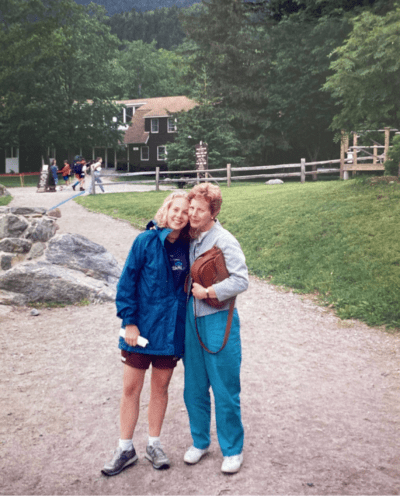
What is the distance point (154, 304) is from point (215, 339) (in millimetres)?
448

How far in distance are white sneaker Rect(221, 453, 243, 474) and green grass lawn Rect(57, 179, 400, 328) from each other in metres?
4.01

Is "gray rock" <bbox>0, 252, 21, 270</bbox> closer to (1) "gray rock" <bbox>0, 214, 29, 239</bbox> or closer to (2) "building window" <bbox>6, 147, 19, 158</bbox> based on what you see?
(1) "gray rock" <bbox>0, 214, 29, 239</bbox>

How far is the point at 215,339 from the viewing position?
330 centimetres

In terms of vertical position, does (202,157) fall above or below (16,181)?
above

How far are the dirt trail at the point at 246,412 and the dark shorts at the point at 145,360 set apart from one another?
2.24 ft

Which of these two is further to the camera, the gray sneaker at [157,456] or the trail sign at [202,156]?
the trail sign at [202,156]

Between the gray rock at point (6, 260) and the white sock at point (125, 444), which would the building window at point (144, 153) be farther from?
the white sock at point (125, 444)

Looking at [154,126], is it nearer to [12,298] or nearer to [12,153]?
[12,153]

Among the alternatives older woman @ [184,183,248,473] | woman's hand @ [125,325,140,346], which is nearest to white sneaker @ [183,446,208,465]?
older woman @ [184,183,248,473]

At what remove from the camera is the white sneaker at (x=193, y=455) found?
349 cm

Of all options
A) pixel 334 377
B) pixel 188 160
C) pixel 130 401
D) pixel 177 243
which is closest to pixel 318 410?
pixel 334 377

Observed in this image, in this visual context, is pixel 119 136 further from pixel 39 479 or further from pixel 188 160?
pixel 39 479

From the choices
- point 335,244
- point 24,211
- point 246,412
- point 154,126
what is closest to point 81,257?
point 24,211

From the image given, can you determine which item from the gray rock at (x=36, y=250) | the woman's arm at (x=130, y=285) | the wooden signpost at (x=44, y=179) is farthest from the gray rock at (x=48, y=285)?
the wooden signpost at (x=44, y=179)
